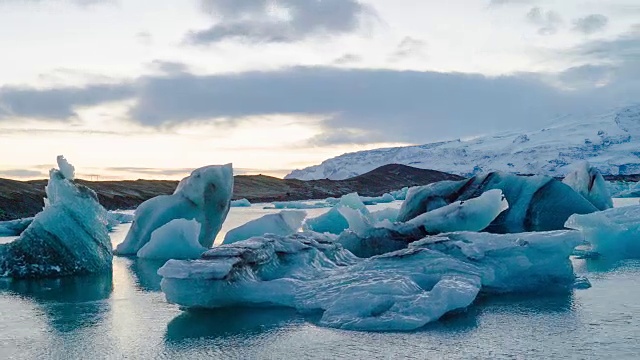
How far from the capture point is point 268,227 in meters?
10.3

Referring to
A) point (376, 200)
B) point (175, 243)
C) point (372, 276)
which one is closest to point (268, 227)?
point (175, 243)

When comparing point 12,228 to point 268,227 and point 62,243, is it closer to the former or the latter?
point 62,243

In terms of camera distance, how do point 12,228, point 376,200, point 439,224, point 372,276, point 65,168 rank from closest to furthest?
point 372,276, point 65,168, point 439,224, point 12,228, point 376,200

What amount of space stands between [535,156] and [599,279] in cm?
8960

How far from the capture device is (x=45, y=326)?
570 cm

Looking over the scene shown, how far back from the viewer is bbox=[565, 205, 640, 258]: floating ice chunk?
32.5 feet

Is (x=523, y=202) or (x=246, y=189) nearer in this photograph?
(x=523, y=202)

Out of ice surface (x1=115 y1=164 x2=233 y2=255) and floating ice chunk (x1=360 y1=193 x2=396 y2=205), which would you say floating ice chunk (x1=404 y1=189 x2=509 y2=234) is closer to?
ice surface (x1=115 y1=164 x2=233 y2=255)

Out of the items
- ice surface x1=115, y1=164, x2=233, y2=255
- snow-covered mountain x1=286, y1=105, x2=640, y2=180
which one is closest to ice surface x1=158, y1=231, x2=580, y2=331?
ice surface x1=115, y1=164, x2=233, y2=255

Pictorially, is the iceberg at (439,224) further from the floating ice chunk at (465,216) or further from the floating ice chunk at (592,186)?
the floating ice chunk at (592,186)

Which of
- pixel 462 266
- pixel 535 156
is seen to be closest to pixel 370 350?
pixel 462 266

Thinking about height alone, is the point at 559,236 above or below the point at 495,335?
above

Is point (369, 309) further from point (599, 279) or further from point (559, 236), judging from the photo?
point (599, 279)

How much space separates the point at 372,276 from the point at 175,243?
4.32 metres
